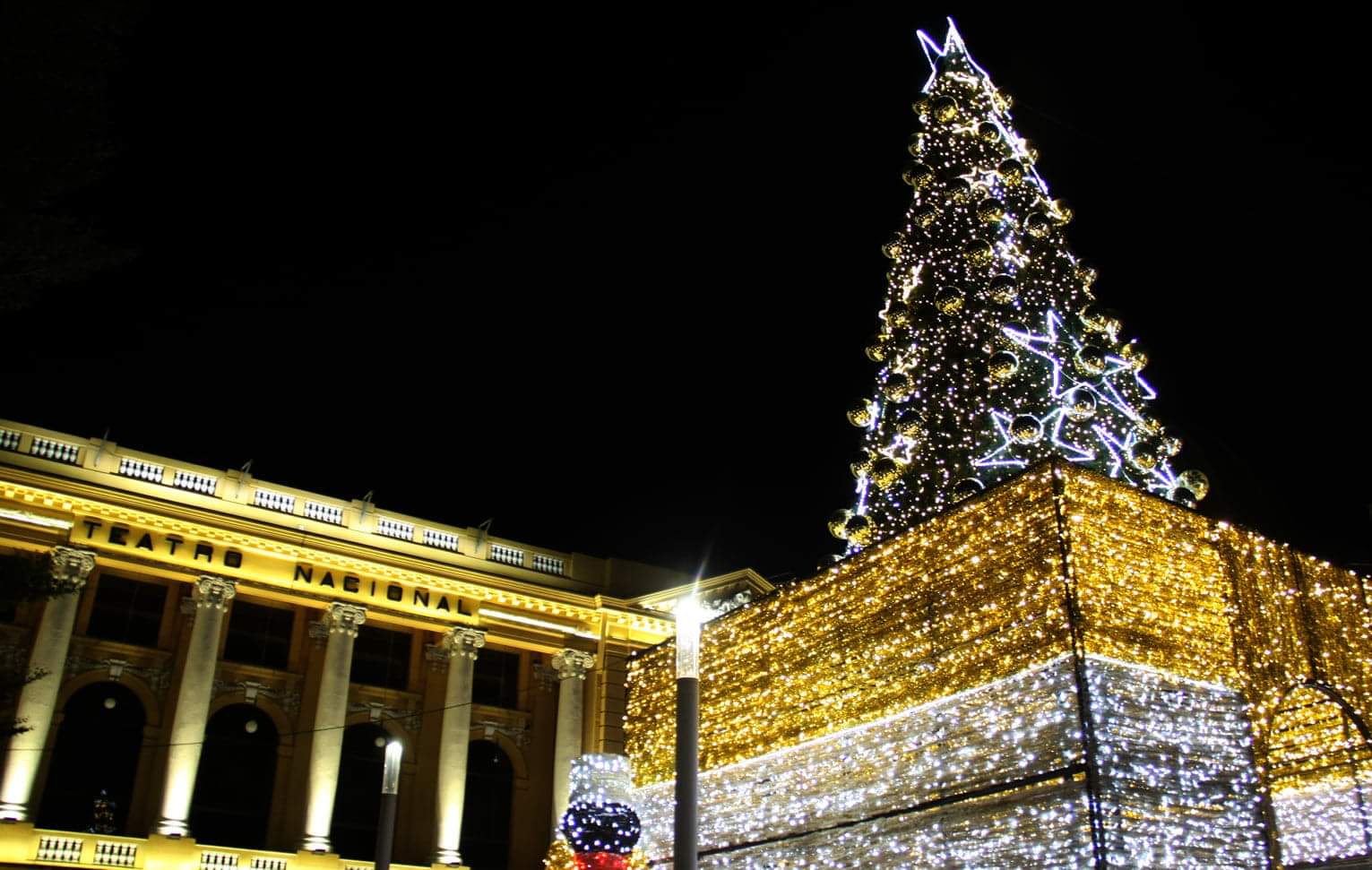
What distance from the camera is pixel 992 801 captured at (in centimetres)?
917

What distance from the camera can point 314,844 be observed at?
2202cm

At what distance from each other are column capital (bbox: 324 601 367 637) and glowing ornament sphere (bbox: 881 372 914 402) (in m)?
16.0

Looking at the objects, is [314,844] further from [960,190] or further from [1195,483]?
[1195,483]

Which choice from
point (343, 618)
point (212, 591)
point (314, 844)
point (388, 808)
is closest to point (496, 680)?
point (343, 618)

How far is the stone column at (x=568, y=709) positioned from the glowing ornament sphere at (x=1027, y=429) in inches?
713

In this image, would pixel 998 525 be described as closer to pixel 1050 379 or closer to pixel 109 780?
pixel 1050 379

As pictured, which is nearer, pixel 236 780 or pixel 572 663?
pixel 236 780

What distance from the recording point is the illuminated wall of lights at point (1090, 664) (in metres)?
8.66

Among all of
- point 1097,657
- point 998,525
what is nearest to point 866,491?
point 998,525

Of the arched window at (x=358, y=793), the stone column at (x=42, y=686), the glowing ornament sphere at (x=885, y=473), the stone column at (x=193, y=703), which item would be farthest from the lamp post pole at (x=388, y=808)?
the arched window at (x=358, y=793)

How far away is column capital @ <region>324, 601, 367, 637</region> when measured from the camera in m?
23.8

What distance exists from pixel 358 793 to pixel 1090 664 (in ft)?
65.2

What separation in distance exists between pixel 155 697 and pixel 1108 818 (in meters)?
20.2

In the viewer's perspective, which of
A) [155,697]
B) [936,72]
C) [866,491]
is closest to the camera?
[866,491]
